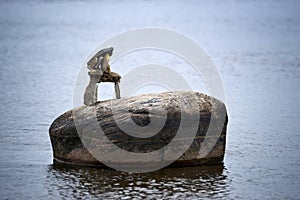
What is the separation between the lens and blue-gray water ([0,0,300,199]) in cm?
1445

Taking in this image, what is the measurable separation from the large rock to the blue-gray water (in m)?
0.36

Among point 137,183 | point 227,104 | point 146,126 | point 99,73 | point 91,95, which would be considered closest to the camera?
point 137,183

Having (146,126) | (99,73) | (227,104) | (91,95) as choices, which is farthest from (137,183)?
(227,104)

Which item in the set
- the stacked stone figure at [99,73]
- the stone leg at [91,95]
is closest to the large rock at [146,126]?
the stone leg at [91,95]

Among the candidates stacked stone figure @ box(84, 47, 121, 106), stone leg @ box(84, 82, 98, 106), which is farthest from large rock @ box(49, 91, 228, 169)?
stacked stone figure @ box(84, 47, 121, 106)

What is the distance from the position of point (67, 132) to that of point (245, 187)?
3.85 meters

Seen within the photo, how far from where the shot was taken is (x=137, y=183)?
14.6 meters

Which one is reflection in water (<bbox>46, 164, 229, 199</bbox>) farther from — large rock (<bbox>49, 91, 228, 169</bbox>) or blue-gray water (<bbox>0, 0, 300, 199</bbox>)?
large rock (<bbox>49, 91, 228, 169</bbox>)

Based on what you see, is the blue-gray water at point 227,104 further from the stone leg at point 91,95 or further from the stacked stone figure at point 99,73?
the stacked stone figure at point 99,73

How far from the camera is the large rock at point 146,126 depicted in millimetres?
15062

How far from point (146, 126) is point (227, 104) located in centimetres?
868

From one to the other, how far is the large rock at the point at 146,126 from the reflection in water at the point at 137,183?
33cm

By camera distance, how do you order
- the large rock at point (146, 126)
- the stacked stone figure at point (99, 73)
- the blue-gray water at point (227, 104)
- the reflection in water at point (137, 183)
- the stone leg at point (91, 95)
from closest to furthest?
the reflection in water at point (137, 183), the blue-gray water at point (227, 104), the large rock at point (146, 126), the stacked stone figure at point (99, 73), the stone leg at point (91, 95)

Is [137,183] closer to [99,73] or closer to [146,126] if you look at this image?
[146,126]
